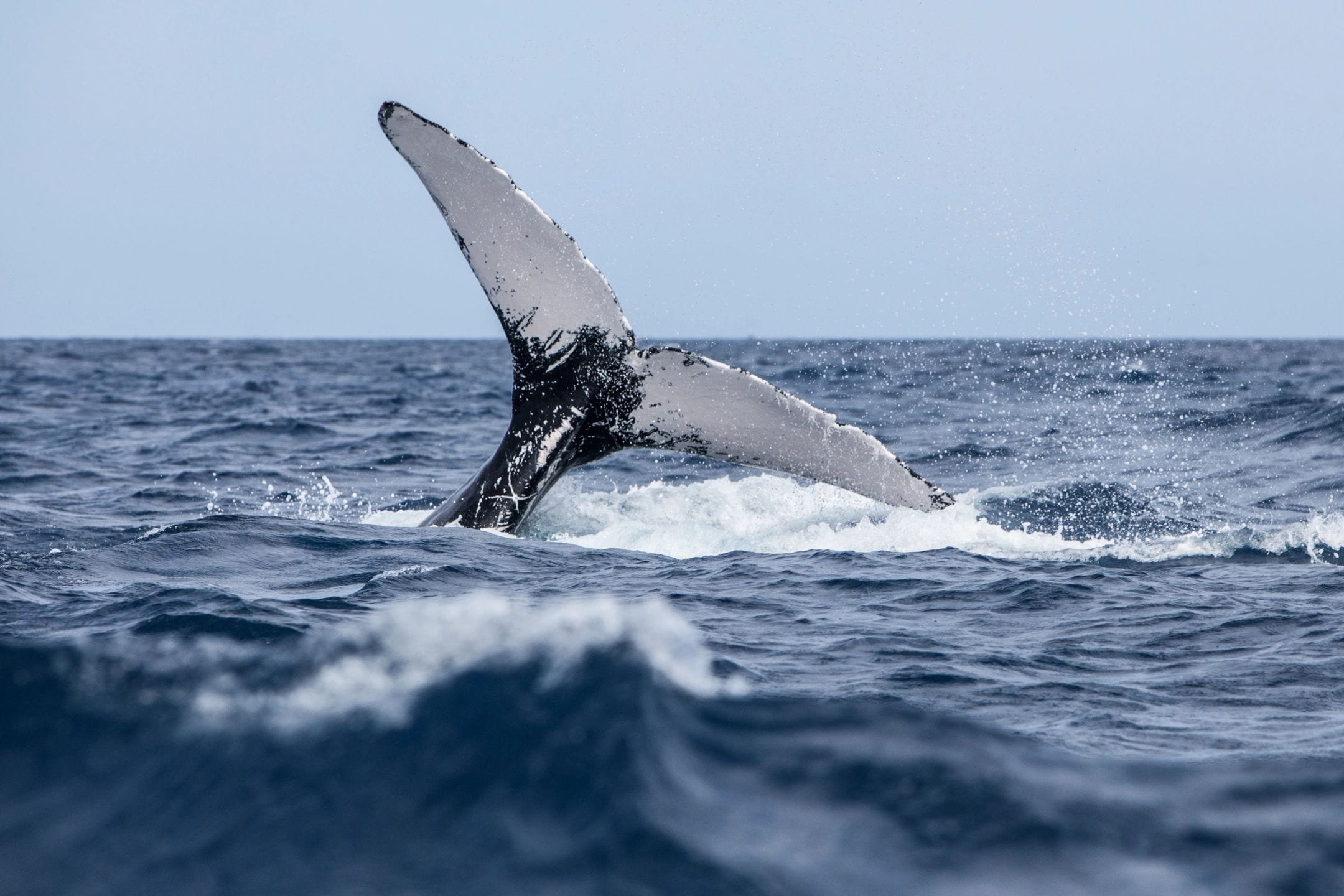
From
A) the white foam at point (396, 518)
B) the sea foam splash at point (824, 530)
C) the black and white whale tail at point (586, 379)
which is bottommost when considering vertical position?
the white foam at point (396, 518)

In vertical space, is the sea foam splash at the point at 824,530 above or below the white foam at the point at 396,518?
above

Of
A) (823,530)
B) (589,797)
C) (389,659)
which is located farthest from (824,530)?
(589,797)

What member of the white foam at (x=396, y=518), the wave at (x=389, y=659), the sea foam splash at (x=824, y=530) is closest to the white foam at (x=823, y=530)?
the sea foam splash at (x=824, y=530)

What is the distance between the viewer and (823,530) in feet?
31.8

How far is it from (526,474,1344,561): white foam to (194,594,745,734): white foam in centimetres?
403

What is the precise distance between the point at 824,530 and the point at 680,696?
18.3 feet

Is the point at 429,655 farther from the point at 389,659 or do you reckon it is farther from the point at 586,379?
the point at 586,379

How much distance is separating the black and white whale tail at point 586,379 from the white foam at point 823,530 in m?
1.53

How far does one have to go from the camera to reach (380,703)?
4035mm

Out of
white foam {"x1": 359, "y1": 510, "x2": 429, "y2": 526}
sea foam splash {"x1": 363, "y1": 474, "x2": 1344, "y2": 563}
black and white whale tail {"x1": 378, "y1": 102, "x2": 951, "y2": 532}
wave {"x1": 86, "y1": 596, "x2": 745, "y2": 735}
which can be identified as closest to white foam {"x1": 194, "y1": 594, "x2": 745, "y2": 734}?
wave {"x1": 86, "y1": 596, "x2": 745, "y2": 735}

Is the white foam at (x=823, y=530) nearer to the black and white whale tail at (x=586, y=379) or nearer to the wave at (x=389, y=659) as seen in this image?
the black and white whale tail at (x=586, y=379)

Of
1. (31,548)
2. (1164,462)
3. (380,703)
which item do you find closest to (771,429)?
(380,703)

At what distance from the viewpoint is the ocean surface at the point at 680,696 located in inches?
126

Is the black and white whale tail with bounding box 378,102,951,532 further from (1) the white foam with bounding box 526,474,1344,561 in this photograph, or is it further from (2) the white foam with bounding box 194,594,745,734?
(2) the white foam with bounding box 194,594,745,734
